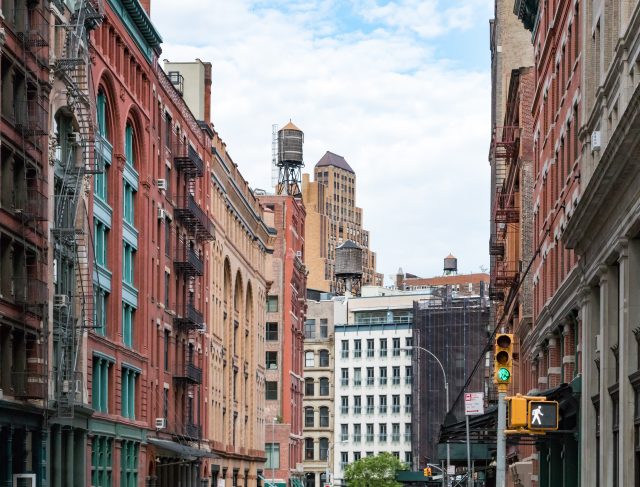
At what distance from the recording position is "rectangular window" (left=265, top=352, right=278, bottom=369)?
141 metres

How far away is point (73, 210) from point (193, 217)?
27930 millimetres

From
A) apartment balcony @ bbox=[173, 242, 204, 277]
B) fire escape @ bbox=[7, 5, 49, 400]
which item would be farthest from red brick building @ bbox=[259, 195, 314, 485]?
fire escape @ bbox=[7, 5, 49, 400]

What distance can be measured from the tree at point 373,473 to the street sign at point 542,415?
136 m

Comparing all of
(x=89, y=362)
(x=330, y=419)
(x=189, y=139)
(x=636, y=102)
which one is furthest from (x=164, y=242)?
(x=330, y=419)

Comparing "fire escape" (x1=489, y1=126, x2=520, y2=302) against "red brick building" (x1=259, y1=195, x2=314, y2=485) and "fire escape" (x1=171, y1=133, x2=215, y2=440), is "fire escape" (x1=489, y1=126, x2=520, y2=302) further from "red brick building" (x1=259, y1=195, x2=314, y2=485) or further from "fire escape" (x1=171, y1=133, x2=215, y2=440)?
"red brick building" (x1=259, y1=195, x2=314, y2=485)

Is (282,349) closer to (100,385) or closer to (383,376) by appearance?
(383,376)

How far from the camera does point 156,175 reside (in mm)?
75875

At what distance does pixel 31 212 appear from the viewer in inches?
2058

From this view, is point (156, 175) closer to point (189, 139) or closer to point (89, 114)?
point (189, 139)

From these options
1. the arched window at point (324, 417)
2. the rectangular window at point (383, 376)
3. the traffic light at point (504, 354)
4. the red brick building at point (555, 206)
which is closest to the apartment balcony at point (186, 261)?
the red brick building at point (555, 206)

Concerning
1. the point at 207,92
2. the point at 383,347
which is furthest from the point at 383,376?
the point at 207,92

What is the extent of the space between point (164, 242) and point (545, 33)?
27756 millimetres

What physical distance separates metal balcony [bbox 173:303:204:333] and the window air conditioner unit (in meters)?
44.9

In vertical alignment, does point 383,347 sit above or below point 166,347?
above
